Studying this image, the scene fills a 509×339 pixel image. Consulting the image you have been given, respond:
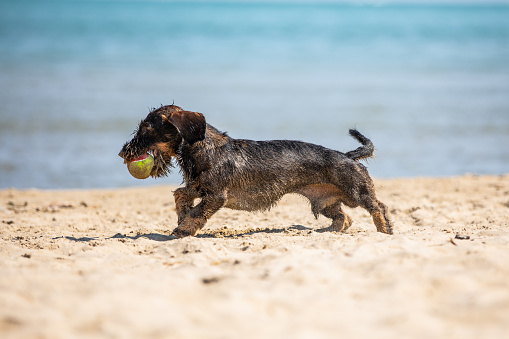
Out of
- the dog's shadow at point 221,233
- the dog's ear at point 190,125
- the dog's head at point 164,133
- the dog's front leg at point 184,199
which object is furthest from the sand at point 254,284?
the dog's ear at point 190,125

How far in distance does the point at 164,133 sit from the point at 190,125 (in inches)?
12.1

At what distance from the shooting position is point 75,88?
20859 millimetres

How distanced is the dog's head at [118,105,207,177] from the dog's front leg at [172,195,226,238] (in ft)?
2.03

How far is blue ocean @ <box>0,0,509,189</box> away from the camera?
39.9 feet

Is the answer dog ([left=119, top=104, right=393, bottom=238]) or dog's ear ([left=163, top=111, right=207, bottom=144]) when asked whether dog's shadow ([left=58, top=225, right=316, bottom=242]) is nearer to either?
dog ([left=119, top=104, right=393, bottom=238])

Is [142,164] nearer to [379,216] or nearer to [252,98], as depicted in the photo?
[379,216]

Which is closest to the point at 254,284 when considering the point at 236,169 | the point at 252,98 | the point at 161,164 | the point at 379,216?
the point at 236,169

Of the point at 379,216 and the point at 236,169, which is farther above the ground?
the point at 236,169

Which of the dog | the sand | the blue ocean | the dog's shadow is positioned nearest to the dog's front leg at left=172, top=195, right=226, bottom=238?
the dog

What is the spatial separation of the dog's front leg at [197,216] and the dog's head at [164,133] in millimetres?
618

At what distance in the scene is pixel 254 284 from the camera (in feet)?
13.0

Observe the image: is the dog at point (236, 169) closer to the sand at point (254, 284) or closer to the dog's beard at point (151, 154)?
the dog's beard at point (151, 154)

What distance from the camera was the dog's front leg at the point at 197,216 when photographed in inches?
231

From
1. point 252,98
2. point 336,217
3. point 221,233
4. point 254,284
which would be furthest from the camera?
point 252,98
